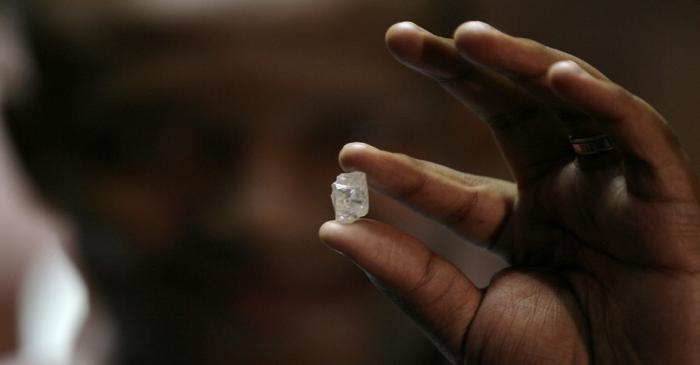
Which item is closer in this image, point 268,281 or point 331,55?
point 331,55

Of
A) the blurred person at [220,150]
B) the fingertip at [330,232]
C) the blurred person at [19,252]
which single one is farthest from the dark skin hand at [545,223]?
the blurred person at [19,252]

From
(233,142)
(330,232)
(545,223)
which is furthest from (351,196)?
(233,142)

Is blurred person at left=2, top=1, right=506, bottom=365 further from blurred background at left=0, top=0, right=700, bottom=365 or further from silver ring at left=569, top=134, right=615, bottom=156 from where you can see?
silver ring at left=569, top=134, right=615, bottom=156

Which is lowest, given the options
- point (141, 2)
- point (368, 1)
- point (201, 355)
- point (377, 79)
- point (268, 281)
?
point (201, 355)

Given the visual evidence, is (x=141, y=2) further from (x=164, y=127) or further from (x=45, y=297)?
(x=45, y=297)

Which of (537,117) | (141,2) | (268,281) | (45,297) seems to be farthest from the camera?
(45,297)

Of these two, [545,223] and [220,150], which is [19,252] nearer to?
[220,150]

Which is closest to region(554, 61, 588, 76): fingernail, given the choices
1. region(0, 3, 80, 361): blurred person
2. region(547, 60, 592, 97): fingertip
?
region(547, 60, 592, 97): fingertip

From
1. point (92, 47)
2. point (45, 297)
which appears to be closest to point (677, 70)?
point (92, 47)
